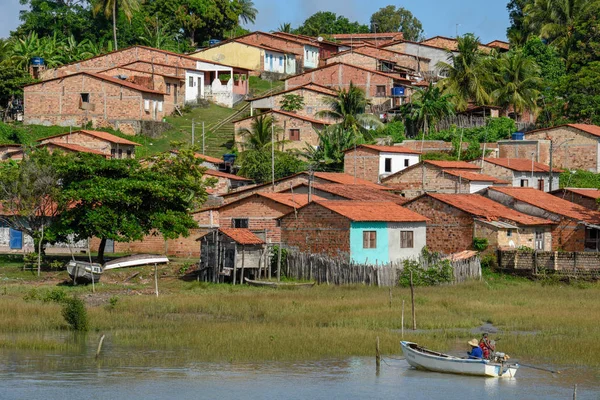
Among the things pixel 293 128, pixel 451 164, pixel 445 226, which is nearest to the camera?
pixel 445 226

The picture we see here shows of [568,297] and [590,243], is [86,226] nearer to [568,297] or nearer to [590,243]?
[568,297]

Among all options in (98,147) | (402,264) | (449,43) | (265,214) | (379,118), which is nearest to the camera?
(402,264)

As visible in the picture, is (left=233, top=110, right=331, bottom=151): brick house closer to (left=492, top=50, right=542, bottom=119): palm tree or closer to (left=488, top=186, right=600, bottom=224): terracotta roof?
(left=492, top=50, right=542, bottom=119): palm tree

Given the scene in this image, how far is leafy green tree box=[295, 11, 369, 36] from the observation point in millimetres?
126438

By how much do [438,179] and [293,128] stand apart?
1558 cm

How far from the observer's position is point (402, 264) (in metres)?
45.9

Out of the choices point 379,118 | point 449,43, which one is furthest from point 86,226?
point 449,43

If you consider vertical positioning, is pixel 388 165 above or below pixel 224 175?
above

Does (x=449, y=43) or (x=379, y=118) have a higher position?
(x=449, y=43)

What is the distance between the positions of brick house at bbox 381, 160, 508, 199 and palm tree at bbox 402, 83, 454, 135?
12350 mm

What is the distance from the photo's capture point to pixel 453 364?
29.8 metres

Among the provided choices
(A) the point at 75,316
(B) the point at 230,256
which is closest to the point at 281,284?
(B) the point at 230,256

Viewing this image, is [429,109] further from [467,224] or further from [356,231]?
[356,231]

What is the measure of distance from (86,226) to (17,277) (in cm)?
347
